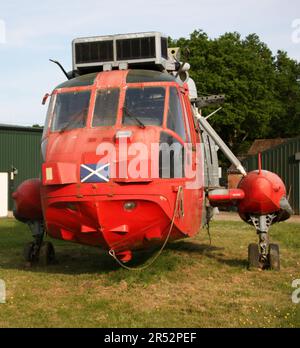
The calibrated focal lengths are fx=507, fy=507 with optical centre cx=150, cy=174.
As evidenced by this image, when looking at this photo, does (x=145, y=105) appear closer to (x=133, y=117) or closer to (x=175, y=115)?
(x=133, y=117)

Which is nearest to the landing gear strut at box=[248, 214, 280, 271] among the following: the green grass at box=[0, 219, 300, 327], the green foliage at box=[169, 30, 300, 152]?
the green grass at box=[0, 219, 300, 327]

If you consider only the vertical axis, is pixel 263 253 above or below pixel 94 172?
below

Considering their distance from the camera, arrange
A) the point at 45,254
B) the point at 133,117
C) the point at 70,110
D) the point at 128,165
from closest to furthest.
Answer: the point at 128,165
the point at 133,117
the point at 70,110
the point at 45,254

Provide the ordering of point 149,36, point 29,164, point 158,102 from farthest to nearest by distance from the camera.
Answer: point 29,164 → point 149,36 → point 158,102

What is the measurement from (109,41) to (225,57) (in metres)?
40.8

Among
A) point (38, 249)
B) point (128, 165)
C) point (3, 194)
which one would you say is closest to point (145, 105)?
point (128, 165)

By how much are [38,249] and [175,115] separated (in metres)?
4.22

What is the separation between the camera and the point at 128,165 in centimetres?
704

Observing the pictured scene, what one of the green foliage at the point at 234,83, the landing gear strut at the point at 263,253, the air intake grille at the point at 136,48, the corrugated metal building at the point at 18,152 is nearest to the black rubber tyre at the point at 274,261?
the landing gear strut at the point at 263,253

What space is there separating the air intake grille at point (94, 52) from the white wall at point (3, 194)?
748 inches

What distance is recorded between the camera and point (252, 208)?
938 centimetres

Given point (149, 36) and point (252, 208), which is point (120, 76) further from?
point (252, 208)

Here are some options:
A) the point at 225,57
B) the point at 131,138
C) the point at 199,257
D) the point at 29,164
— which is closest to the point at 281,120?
the point at 225,57
